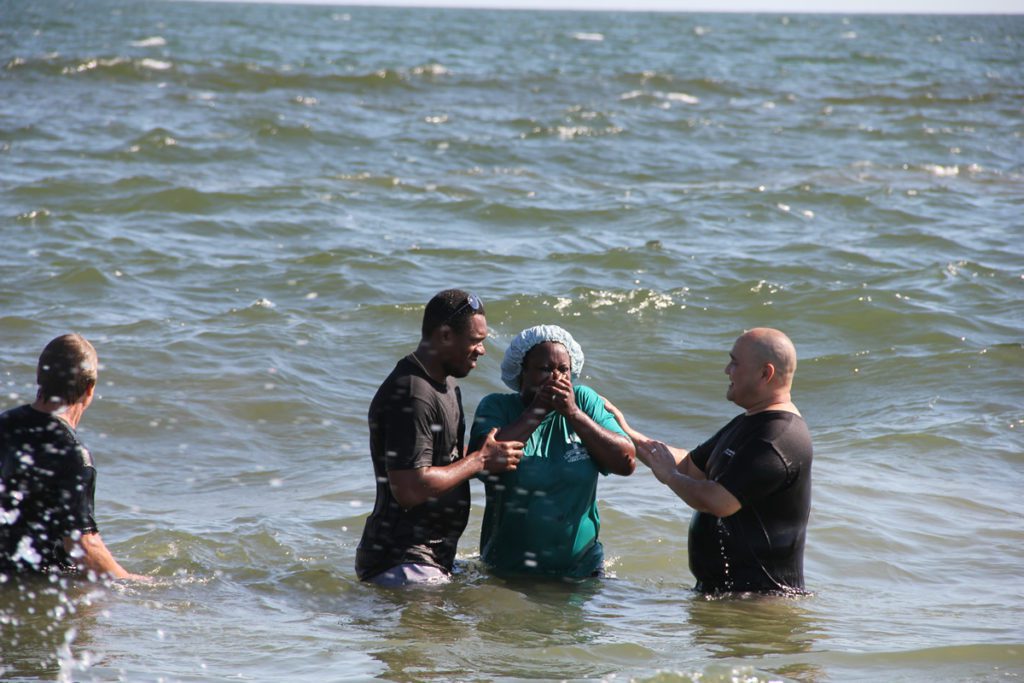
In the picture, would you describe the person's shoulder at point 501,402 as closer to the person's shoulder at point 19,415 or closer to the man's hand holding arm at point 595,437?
the man's hand holding arm at point 595,437

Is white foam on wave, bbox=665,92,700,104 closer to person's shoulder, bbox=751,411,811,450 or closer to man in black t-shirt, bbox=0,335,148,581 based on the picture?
person's shoulder, bbox=751,411,811,450

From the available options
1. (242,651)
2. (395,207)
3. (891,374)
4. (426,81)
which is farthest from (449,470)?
(426,81)

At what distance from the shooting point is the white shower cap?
596 cm

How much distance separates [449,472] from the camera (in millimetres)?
5875

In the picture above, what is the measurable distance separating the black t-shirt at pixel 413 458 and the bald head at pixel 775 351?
150 centimetres

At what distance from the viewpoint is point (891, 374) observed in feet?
39.2

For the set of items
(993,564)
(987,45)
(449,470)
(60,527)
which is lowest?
(993,564)

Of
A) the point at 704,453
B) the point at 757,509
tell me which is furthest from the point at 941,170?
the point at 757,509

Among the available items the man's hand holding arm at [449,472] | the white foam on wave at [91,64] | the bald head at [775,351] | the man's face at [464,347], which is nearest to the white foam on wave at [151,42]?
the white foam on wave at [91,64]

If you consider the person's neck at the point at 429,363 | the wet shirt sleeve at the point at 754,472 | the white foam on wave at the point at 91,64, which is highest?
the white foam on wave at the point at 91,64

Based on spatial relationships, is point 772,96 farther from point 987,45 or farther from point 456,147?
point 987,45

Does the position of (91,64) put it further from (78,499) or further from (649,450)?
(649,450)

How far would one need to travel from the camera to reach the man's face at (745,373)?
19.3 ft

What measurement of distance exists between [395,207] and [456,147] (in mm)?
5400
